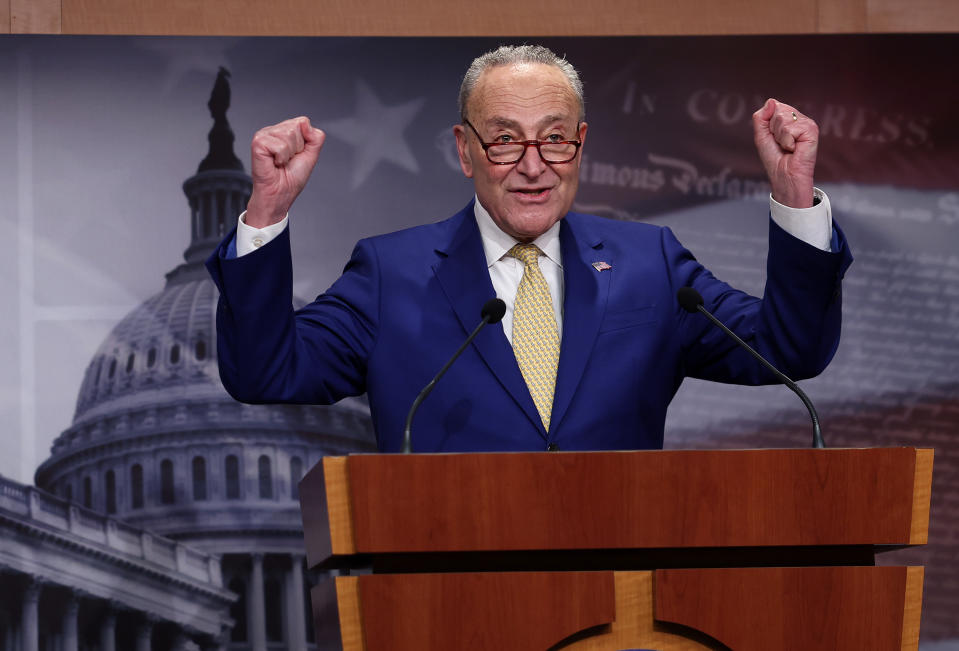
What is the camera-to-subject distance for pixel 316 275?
3.83 m

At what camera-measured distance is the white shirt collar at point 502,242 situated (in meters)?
2.10

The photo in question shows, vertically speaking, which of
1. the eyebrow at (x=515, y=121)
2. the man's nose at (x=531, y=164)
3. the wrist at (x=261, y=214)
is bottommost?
the wrist at (x=261, y=214)

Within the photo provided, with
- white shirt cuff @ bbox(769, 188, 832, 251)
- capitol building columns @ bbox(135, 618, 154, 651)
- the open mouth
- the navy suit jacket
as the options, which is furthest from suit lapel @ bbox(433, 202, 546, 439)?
capitol building columns @ bbox(135, 618, 154, 651)

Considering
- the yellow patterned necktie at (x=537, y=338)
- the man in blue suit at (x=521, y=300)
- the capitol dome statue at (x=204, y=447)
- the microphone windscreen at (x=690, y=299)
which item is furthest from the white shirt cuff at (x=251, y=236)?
the capitol dome statue at (x=204, y=447)

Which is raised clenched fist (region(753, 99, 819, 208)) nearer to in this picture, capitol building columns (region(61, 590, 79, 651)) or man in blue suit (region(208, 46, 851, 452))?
man in blue suit (region(208, 46, 851, 452))

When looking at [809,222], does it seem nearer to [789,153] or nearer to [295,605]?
[789,153]

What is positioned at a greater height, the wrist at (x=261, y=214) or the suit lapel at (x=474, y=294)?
the wrist at (x=261, y=214)

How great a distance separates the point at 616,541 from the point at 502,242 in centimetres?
86

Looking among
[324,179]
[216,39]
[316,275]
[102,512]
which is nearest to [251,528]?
[102,512]

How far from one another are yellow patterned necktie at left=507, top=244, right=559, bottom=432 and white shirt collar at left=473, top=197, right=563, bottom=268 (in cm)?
6

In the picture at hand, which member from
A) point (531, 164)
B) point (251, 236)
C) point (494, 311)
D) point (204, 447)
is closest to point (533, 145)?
point (531, 164)

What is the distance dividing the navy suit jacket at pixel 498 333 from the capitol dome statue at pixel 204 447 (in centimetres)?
177

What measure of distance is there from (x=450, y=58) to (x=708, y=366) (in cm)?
212

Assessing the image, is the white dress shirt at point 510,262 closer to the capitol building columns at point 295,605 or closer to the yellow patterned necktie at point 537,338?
the yellow patterned necktie at point 537,338
